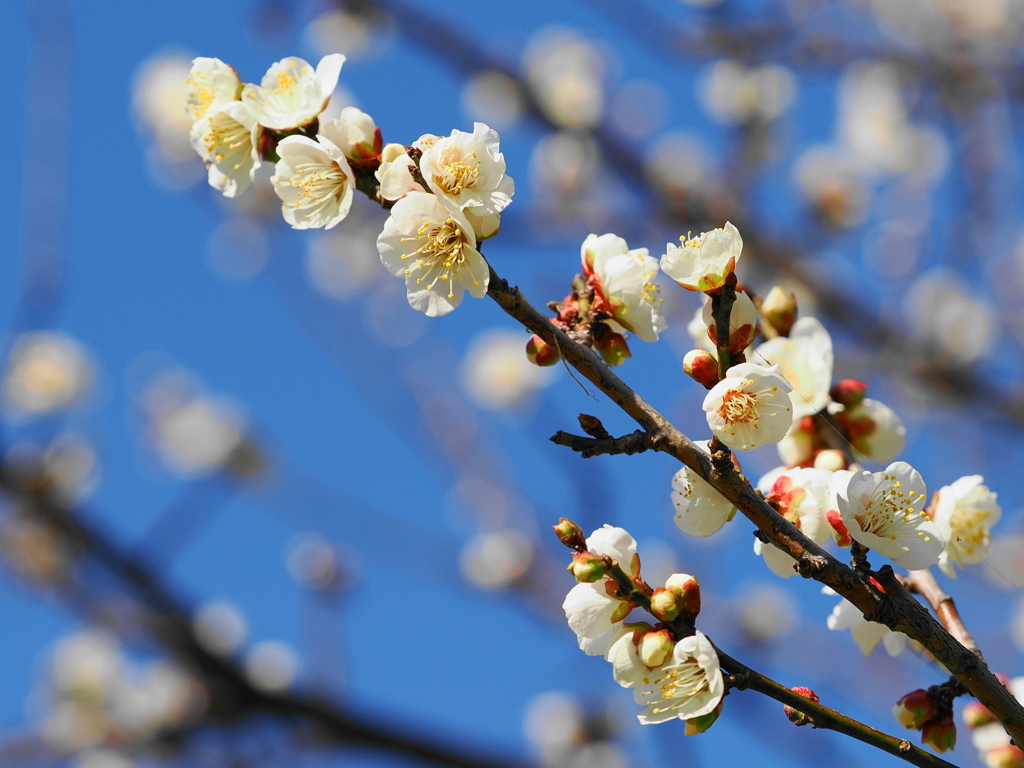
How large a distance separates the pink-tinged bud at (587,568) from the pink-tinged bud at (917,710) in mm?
548

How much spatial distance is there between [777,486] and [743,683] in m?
0.33

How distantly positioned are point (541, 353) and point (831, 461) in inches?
20.2

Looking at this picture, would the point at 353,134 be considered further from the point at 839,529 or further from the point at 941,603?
the point at 941,603

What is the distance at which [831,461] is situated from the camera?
146 cm

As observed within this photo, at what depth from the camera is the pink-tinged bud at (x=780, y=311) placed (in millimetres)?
A: 1599

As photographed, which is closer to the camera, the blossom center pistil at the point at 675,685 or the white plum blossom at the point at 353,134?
the blossom center pistil at the point at 675,685

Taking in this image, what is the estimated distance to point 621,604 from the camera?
4.17 ft

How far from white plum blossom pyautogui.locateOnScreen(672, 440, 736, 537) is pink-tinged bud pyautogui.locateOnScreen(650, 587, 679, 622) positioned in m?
0.12

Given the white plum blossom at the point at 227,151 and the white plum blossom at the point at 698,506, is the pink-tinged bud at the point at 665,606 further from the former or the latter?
the white plum blossom at the point at 227,151

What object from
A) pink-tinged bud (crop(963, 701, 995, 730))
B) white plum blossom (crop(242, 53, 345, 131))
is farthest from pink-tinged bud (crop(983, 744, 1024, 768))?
white plum blossom (crop(242, 53, 345, 131))

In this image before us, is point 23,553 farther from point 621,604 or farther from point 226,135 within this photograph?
point 621,604

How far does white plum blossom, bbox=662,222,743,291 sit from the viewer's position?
4.05 ft

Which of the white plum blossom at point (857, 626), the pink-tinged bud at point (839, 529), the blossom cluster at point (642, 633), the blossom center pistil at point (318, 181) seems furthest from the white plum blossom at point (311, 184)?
the white plum blossom at point (857, 626)

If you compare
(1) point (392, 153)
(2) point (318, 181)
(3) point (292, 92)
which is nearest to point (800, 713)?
(1) point (392, 153)
